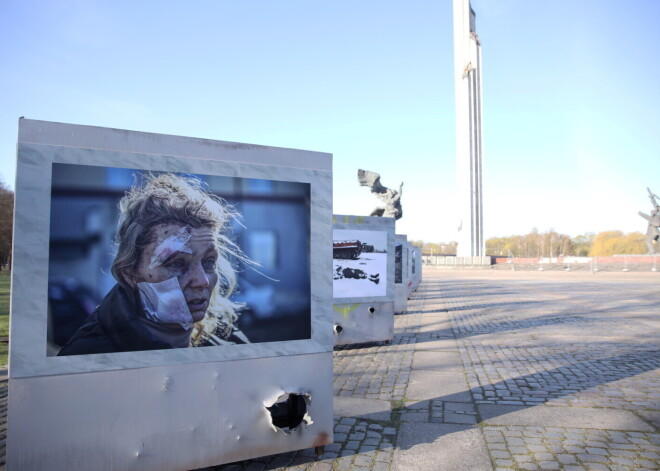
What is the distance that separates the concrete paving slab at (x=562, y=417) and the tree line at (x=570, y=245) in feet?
391

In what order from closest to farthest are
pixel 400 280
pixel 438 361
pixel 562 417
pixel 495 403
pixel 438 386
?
1. pixel 562 417
2. pixel 495 403
3. pixel 438 386
4. pixel 438 361
5. pixel 400 280

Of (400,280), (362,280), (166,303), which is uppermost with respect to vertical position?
(166,303)

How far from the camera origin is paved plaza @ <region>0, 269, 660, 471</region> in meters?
4.54

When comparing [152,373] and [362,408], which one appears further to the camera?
[362,408]

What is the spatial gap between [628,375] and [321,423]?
596cm

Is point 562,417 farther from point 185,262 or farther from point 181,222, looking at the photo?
point 181,222

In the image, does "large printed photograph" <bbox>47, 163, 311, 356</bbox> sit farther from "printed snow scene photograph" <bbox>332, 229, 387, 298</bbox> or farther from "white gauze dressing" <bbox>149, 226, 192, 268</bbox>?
"printed snow scene photograph" <bbox>332, 229, 387, 298</bbox>

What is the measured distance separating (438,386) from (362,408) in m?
1.66

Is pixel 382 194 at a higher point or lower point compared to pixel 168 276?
higher

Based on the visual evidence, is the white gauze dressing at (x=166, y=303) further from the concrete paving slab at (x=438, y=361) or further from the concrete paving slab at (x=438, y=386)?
the concrete paving slab at (x=438, y=361)

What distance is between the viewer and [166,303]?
3.95 meters

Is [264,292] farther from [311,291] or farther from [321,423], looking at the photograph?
[321,423]

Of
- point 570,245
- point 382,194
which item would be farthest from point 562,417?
point 570,245

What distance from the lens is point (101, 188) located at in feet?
12.3
